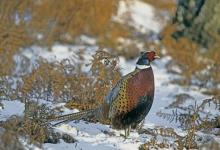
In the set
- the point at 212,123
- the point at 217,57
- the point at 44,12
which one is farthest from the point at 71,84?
the point at 44,12

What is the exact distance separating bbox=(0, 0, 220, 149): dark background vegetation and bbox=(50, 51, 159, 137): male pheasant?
54 centimetres

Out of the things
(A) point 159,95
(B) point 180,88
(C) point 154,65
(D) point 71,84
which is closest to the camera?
(D) point 71,84

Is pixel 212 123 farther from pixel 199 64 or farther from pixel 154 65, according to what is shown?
pixel 154 65

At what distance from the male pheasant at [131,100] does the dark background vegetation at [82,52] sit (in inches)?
21.4

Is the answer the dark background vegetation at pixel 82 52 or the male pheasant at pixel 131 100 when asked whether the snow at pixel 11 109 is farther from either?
the male pheasant at pixel 131 100

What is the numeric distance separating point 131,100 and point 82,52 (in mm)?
2825

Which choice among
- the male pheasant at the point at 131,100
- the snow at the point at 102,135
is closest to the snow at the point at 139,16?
the snow at the point at 102,135

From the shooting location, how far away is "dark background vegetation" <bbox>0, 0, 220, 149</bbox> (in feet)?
24.8

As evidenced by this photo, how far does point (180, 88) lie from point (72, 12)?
3835 millimetres

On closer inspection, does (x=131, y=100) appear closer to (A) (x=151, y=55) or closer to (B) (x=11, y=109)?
(A) (x=151, y=55)

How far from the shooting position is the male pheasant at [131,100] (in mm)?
6355

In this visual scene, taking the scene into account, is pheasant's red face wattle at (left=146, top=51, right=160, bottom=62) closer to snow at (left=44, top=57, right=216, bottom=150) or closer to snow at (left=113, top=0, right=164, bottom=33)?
snow at (left=44, top=57, right=216, bottom=150)

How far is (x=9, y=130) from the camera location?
4738 mm

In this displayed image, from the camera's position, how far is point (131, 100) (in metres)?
6.37
